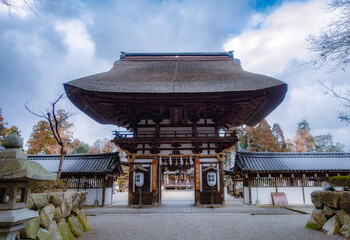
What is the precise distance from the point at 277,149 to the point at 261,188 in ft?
53.3

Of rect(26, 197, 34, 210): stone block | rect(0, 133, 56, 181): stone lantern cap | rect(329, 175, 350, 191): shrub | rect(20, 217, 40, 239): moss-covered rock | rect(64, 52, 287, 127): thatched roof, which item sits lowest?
rect(20, 217, 40, 239): moss-covered rock

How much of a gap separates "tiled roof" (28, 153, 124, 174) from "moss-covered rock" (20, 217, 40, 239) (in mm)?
7964

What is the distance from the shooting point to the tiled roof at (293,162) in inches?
455

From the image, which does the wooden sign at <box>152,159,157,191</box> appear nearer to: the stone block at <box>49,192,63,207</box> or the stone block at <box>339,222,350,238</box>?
the stone block at <box>49,192,63,207</box>

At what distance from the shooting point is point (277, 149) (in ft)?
84.6

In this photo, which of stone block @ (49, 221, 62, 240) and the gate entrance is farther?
the gate entrance

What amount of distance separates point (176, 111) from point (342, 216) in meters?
6.72

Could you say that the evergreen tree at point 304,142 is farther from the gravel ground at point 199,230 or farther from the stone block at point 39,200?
the stone block at point 39,200

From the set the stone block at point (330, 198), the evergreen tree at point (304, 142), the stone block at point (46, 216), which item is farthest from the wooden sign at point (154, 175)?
the evergreen tree at point (304, 142)

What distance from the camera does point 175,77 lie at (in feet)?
33.7

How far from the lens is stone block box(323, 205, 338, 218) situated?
4.88 m

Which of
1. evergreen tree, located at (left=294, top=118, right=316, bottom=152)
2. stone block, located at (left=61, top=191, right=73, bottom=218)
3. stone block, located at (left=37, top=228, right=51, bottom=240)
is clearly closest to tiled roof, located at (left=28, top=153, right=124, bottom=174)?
stone block, located at (left=61, top=191, right=73, bottom=218)

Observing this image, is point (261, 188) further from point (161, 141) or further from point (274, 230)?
point (274, 230)

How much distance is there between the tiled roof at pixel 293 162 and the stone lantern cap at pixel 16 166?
1017 cm
